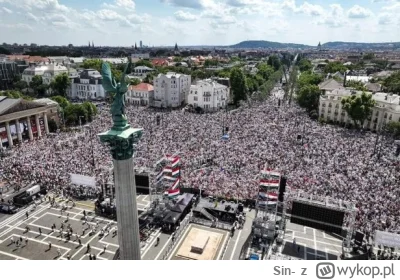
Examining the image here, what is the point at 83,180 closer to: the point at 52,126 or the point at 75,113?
the point at 52,126

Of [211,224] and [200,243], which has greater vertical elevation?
[200,243]

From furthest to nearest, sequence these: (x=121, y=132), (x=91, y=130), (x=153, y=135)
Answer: (x=91, y=130) → (x=153, y=135) → (x=121, y=132)

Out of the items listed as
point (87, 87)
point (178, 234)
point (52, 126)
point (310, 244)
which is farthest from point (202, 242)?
point (87, 87)

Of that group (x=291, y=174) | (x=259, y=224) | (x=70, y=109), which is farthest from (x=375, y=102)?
(x=70, y=109)

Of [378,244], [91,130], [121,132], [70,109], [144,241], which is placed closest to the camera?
[121,132]

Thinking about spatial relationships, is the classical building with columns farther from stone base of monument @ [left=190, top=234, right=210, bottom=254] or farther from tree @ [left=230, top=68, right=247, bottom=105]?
tree @ [left=230, top=68, right=247, bottom=105]

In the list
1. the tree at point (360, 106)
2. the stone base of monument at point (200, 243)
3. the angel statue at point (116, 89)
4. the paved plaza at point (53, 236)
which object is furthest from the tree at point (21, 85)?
the angel statue at point (116, 89)

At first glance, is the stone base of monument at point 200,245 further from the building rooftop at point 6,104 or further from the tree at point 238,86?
the tree at point 238,86

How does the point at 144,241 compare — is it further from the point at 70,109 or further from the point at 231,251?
the point at 70,109
